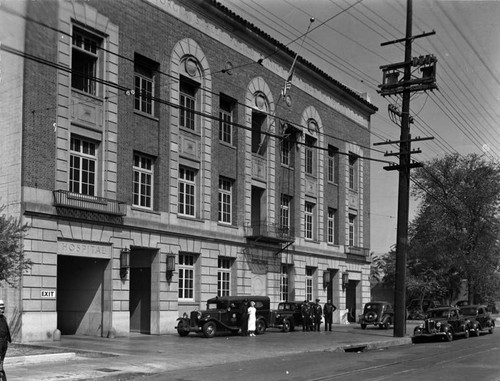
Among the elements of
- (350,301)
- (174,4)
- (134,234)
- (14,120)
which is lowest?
(350,301)

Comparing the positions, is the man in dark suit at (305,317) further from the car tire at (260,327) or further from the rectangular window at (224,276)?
the rectangular window at (224,276)

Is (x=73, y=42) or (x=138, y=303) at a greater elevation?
(x=73, y=42)

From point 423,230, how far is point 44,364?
4248cm

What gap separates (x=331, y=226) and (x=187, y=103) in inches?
716

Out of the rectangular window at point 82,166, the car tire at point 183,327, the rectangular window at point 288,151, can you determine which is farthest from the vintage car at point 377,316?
the rectangular window at point 82,166

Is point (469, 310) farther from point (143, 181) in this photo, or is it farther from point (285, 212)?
point (143, 181)

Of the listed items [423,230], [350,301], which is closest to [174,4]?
[350,301]

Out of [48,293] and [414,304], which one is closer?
[48,293]

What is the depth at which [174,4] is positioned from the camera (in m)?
30.9

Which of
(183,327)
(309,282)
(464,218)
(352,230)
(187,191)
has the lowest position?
(183,327)

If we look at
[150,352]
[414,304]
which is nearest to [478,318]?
[150,352]

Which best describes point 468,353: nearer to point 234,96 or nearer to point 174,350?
point 174,350

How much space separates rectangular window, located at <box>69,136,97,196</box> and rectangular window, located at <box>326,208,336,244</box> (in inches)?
891

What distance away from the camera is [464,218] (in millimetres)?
51875
